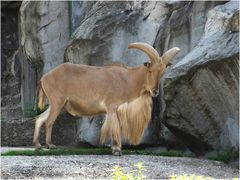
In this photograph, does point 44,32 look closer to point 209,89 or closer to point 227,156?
point 209,89

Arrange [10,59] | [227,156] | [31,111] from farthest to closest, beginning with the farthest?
[10,59], [31,111], [227,156]

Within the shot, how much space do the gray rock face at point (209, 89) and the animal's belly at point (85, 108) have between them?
1.10m

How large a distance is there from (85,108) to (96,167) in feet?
6.59

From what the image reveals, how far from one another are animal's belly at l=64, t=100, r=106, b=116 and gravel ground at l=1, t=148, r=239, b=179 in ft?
2.98

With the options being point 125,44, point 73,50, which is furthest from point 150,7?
point 73,50

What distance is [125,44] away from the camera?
11.7 meters

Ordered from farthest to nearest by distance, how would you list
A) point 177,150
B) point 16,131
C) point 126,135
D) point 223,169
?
point 16,131
point 177,150
point 126,135
point 223,169

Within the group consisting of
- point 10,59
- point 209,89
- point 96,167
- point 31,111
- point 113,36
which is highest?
Answer: point 10,59

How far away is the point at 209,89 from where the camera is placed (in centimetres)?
948

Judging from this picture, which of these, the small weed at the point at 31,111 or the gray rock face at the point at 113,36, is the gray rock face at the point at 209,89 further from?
the small weed at the point at 31,111

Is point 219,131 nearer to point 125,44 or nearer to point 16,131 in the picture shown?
point 125,44

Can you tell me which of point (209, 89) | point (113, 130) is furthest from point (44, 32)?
point (209, 89)

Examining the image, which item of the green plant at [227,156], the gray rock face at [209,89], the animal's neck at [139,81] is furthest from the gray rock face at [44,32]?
the green plant at [227,156]

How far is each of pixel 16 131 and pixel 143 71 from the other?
4200 mm
